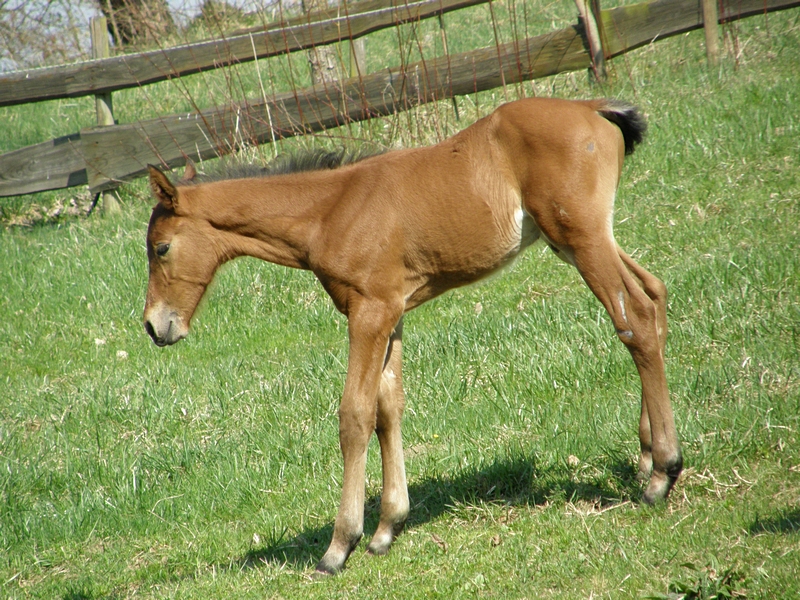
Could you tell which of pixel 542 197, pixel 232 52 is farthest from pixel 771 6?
pixel 542 197

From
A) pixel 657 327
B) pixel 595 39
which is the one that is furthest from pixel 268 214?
pixel 595 39

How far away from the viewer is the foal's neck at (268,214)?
4.26 m

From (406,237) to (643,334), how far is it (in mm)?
1322

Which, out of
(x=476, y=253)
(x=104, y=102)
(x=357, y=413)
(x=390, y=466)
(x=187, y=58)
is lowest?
(x=390, y=466)

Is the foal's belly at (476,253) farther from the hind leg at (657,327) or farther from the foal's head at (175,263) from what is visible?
the foal's head at (175,263)

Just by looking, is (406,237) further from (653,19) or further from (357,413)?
(653,19)

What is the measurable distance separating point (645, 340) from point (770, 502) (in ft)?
3.27

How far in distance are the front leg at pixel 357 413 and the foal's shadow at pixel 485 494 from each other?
0.34 meters

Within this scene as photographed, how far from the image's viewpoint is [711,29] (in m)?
9.61

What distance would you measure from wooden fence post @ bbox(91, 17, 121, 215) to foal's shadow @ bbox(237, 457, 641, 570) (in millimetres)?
7133

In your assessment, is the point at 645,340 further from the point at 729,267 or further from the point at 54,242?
the point at 54,242

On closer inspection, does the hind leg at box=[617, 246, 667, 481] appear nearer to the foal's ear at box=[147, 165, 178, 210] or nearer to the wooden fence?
the foal's ear at box=[147, 165, 178, 210]

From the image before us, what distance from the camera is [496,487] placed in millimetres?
4473

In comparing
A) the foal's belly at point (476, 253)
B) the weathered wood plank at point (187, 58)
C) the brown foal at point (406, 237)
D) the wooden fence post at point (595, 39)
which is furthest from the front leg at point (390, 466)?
the wooden fence post at point (595, 39)
